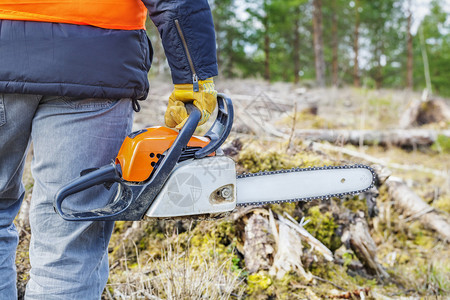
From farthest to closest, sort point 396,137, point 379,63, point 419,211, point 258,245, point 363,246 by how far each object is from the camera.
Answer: point 379,63 < point 396,137 < point 419,211 < point 363,246 < point 258,245

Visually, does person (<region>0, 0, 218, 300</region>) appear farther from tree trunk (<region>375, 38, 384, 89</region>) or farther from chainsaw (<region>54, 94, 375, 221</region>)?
tree trunk (<region>375, 38, 384, 89</region>)

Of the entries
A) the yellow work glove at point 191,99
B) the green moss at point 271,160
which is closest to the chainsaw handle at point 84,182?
the yellow work glove at point 191,99

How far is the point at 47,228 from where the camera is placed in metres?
1.28

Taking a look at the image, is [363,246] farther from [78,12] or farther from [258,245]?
[78,12]

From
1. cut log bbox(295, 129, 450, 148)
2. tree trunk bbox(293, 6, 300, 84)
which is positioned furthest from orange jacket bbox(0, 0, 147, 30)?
tree trunk bbox(293, 6, 300, 84)

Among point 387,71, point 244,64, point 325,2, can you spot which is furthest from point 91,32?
point 387,71

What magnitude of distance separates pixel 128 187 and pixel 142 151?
0.13 metres

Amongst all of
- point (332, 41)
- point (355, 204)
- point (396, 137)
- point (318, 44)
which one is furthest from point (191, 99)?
point (332, 41)

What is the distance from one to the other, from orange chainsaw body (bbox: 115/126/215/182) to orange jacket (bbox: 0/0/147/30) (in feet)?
1.22

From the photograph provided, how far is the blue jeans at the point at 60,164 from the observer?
4.08ft

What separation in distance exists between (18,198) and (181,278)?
0.78 m

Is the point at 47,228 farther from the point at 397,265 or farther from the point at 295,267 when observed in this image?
the point at 397,265

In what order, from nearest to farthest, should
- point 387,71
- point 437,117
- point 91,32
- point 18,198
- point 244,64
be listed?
1. point 91,32
2. point 18,198
3. point 437,117
4. point 244,64
5. point 387,71

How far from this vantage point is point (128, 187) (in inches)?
50.9
